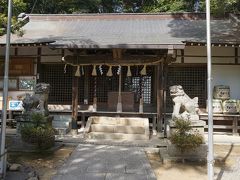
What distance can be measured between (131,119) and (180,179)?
19.7ft

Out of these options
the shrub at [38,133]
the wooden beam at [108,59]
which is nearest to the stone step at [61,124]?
the wooden beam at [108,59]

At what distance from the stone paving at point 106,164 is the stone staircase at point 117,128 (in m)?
1.59

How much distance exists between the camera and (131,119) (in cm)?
A: 1373

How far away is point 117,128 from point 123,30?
19.1ft

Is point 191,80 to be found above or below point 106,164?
above

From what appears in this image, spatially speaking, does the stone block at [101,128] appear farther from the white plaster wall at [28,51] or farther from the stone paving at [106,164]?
the white plaster wall at [28,51]

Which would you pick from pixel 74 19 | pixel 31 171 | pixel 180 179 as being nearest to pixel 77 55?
pixel 74 19

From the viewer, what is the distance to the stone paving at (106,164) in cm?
797

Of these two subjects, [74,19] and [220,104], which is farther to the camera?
[74,19]

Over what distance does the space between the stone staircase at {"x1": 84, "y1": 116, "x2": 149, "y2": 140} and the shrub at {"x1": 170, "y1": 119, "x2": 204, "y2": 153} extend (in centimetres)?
332

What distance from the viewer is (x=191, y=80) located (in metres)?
15.5

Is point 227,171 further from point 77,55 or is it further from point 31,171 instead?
point 77,55

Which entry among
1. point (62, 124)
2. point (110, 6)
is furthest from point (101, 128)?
point (110, 6)

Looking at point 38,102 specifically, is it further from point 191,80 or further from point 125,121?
point 191,80
